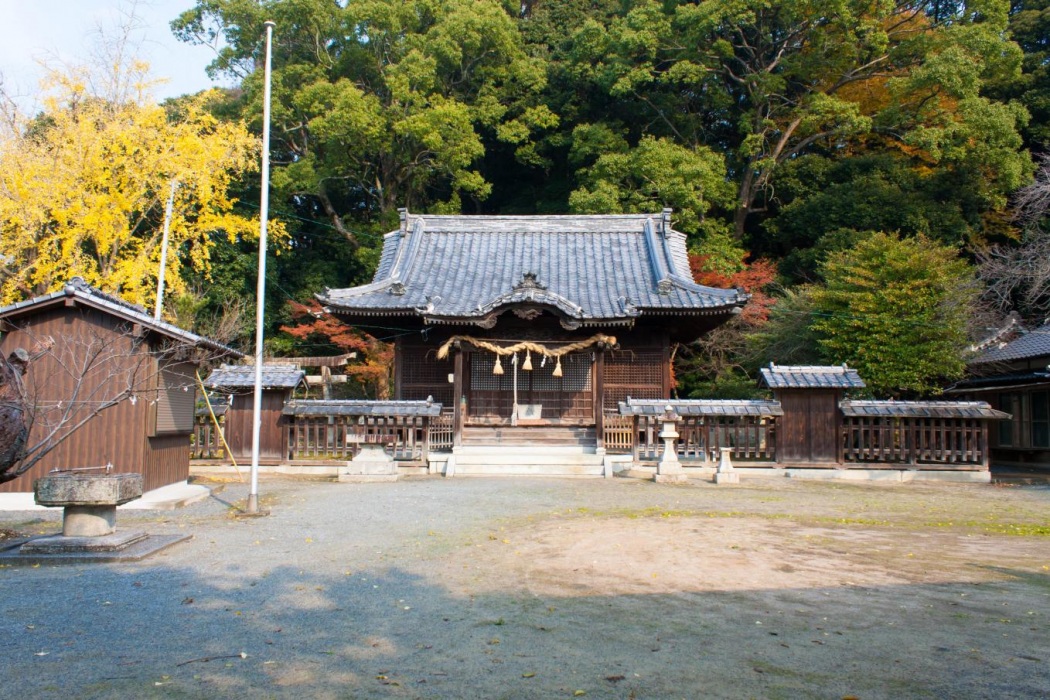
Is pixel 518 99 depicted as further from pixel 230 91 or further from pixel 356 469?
pixel 356 469

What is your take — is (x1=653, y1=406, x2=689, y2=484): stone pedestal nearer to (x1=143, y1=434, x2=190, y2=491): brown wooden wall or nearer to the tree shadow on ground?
the tree shadow on ground

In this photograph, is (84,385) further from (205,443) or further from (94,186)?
(94,186)

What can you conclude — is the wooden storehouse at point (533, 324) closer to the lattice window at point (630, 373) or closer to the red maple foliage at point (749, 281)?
the lattice window at point (630, 373)

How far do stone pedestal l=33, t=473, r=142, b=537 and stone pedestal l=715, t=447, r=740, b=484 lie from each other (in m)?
9.96

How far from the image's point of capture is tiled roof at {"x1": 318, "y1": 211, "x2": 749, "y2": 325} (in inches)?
687

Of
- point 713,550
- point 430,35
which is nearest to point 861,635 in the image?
point 713,550

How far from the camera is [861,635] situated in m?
4.75

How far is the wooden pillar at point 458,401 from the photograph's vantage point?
1708 centimetres

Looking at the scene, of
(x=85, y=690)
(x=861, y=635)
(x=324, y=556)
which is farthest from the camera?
(x=324, y=556)

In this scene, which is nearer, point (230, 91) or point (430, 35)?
point (430, 35)

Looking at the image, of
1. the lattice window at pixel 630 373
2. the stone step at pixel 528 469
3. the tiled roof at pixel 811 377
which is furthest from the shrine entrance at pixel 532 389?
the tiled roof at pixel 811 377

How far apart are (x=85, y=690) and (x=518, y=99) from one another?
30890mm

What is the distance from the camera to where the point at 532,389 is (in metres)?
19.0

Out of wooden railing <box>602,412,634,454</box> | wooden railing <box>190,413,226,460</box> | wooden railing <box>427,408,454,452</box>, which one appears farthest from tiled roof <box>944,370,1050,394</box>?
wooden railing <box>190,413,226,460</box>
